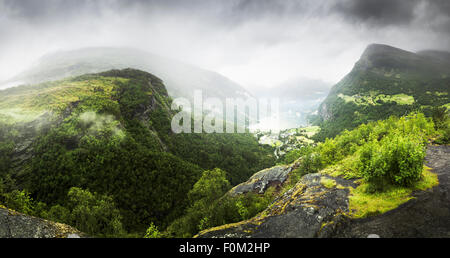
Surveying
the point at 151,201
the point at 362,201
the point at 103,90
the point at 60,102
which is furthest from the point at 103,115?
the point at 362,201

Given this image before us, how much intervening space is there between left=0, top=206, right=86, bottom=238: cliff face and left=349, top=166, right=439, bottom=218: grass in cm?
2935

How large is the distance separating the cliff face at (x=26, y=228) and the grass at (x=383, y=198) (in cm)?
2935

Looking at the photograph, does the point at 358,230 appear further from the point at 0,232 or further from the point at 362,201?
the point at 0,232

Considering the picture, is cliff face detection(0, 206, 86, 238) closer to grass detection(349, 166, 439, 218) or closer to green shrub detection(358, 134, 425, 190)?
grass detection(349, 166, 439, 218)

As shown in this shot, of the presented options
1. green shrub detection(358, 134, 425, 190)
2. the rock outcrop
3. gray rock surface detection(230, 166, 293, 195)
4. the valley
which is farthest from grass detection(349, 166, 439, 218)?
gray rock surface detection(230, 166, 293, 195)

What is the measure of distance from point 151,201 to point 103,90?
9971 centimetres

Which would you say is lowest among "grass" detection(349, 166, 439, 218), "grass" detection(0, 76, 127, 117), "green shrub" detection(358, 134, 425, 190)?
"grass" detection(349, 166, 439, 218)

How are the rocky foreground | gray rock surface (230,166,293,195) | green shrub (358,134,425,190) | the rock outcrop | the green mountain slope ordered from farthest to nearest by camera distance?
the green mountain slope
gray rock surface (230,166,293,195)
green shrub (358,134,425,190)
the rock outcrop
the rocky foreground

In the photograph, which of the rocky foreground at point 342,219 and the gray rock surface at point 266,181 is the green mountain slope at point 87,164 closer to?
the gray rock surface at point 266,181

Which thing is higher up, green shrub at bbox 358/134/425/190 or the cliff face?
green shrub at bbox 358/134/425/190

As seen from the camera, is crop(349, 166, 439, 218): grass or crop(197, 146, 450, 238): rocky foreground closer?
crop(197, 146, 450, 238): rocky foreground

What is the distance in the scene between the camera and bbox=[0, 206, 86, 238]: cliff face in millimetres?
16828

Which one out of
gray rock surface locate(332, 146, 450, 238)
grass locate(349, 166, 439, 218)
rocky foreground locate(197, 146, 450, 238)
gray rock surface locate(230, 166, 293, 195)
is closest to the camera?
gray rock surface locate(332, 146, 450, 238)

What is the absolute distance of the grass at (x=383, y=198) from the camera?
1462cm
